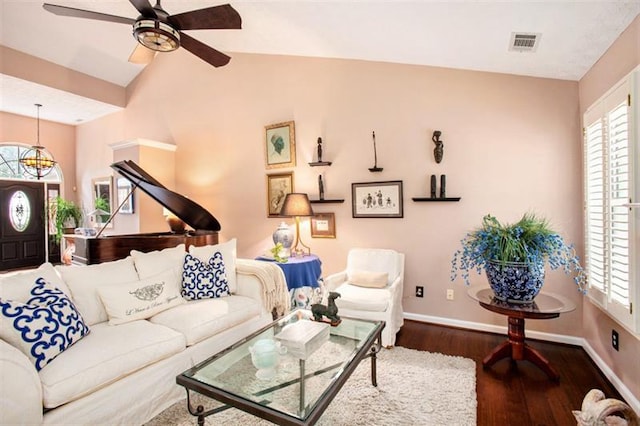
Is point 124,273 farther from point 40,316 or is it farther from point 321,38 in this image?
point 321,38

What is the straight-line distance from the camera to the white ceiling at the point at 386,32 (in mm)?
2115

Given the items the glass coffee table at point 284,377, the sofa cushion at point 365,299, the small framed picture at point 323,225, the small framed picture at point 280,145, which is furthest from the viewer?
the small framed picture at point 280,145

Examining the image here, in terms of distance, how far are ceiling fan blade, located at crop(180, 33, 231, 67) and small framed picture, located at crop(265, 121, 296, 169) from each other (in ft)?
5.16

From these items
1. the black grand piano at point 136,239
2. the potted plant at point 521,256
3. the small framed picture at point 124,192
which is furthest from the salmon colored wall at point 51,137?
the potted plant at point 521,256

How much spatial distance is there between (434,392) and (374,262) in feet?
4.92

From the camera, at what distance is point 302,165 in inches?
171

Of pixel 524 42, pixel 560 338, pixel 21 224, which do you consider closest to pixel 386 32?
pixel 524 42

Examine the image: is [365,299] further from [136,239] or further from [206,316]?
[136,239]

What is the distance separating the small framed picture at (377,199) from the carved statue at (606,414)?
2.29m

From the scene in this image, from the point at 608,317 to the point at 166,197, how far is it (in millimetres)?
4392

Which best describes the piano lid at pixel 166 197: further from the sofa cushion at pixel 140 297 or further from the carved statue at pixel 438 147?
the carved statue at pixel 438 147

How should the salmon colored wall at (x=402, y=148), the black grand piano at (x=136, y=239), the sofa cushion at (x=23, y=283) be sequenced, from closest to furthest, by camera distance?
1. the sofa cushion at (x=23, y=283)
2. the salmon colored wall at (x=402, y=148)
3. the black grand piano at (x=136, y=239)

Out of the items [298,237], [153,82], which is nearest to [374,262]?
[298,237]

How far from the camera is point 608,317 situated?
7.87 feet
